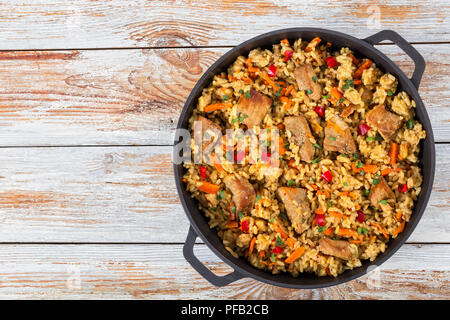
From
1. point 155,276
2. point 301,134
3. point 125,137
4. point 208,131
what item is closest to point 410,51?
point 301,134

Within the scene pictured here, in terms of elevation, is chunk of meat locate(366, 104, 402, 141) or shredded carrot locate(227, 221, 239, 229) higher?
A: chunk of meat locate(366, 104, 402, 141)

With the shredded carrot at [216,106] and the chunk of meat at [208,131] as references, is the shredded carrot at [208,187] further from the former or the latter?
the shredded carrot at [216,106]

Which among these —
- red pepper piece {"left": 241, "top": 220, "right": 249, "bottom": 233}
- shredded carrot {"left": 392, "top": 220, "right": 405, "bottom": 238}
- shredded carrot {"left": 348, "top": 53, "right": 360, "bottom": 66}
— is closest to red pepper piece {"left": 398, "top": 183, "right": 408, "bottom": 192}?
shredded carrot {"left": 392, "top": 220, "right": 405, "bottom": 238}

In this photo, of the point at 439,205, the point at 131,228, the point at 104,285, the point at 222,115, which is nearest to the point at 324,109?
the point at 222,115

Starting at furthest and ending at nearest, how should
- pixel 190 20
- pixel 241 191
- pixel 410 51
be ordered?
pixel 190 20 → pixel 241 191 → pixel 410 51

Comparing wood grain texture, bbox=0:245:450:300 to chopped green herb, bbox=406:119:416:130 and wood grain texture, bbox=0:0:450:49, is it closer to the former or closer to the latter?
chopped green herb, bbox=406:119:416:130

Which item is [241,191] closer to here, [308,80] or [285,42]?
[308,80]

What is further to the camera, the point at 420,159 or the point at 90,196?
the point at 90,196
